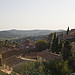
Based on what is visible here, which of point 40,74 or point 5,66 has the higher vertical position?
point 40,74

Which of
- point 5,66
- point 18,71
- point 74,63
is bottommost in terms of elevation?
point 5,66

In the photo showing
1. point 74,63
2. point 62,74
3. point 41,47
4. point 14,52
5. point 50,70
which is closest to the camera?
point 62,74

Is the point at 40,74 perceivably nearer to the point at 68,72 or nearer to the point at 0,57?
the point at 68,72

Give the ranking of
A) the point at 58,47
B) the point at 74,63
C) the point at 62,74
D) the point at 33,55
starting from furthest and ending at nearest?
1. the point at 33,55
2. the point at 58,47
3. the point at 74,63
4. the point at 62,74

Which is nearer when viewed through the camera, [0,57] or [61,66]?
[61,66]

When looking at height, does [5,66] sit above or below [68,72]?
below

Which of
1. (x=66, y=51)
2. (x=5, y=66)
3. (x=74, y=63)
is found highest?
(x=66, y=51)

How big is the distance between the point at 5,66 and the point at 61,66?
21.2 m

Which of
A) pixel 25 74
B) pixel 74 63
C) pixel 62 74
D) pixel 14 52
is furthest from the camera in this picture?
pixel 14 52

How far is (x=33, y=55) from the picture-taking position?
44.5m

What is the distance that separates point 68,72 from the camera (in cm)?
1736

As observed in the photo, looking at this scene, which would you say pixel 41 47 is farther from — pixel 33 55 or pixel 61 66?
pixel 61 66

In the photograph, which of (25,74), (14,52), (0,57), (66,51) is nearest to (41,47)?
(14,52)

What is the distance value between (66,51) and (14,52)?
2327 centimetres
